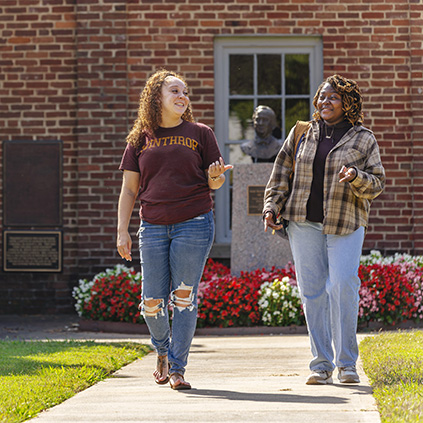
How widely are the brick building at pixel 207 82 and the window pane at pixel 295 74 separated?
1 cm

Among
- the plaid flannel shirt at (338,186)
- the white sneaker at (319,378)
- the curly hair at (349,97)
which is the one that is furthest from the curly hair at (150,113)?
the white sneaker at (319,378)

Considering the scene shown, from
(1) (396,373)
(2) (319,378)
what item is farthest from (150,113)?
(1) (396,373)

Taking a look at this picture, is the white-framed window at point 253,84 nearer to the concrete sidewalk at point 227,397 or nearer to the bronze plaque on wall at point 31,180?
the bronze plaque on wall at point 31,180

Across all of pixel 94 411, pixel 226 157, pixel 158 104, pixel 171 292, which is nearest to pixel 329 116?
pixel 158 104

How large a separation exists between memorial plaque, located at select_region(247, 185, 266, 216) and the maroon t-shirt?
451 cm

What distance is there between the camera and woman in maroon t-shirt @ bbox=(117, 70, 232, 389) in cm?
470

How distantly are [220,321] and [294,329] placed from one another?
0.80 m

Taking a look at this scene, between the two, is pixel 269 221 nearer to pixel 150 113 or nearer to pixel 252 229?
pixel 150 113

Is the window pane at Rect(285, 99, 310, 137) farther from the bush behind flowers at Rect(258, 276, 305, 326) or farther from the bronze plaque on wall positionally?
the bronze plaque on wall

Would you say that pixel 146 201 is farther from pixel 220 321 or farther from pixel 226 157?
pixel 226 157

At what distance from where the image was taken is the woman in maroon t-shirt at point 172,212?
4703 mm

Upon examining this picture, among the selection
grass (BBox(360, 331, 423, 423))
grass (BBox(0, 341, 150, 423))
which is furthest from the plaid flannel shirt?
grass (BBox(0, 341, 150, 423))

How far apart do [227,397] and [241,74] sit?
6.93m

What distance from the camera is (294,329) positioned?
8.59 metres
